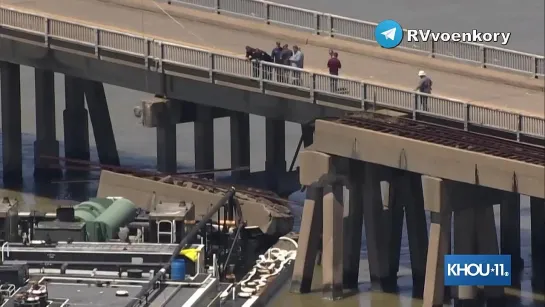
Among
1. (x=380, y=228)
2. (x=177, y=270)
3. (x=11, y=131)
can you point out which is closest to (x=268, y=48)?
(x=11, y=131)

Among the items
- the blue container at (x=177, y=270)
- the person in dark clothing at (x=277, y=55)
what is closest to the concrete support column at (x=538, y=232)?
the person in dark clothing at (x=277, y=55)

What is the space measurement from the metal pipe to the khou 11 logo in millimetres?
6006

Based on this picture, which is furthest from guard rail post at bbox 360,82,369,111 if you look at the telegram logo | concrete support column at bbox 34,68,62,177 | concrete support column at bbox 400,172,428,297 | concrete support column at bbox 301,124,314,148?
concrete support column at bbox 34,68,62,177

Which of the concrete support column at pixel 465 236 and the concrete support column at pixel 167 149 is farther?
the concrete support column at pixel 167 149

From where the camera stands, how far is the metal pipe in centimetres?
5588

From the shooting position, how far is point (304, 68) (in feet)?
226

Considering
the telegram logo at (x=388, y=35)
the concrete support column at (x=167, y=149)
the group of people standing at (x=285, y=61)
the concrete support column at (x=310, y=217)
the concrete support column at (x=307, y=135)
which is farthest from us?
the concrete support column at (x=167, y=149)

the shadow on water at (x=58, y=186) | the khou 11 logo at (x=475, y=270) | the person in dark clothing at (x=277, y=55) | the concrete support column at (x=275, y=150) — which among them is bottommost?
the khou 11 logo at (x=475, y=270)

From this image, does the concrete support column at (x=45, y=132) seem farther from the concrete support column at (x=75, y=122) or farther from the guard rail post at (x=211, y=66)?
the guard rail post at (x=211, y=66)

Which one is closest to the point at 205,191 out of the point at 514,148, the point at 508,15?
the point at 514,148

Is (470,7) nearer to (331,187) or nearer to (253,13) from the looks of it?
(253,13)

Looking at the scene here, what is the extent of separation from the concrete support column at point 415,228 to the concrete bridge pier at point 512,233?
2.26 metres

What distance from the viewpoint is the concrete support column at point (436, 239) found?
195 ft

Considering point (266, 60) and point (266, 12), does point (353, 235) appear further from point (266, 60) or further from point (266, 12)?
point (266, 12)
